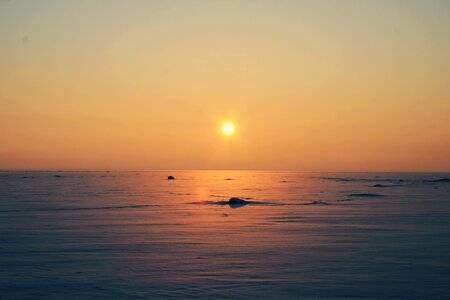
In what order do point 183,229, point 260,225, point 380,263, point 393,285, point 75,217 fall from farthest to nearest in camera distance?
point 75,217
point 260,225
point 183,229
point 380,263
point 393,285

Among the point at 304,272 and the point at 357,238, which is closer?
the point at 304,272

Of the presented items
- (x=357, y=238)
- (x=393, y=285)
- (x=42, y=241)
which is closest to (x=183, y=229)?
(x=42, y=241)

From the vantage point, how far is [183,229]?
1905 centimetres

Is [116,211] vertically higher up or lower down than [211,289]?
higher up

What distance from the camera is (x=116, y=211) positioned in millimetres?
27188

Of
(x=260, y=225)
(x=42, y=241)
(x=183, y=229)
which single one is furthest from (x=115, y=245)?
(x=260, y=225)

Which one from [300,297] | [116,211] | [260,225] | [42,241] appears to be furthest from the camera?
[116,211]

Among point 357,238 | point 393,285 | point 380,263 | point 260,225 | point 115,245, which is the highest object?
point 260,225

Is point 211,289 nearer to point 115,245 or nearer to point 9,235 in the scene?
point 115,245

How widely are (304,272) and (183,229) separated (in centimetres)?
900

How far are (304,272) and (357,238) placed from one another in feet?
20.5

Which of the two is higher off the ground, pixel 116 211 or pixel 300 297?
pixel 116 211

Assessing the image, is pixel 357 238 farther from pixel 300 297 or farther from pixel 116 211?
pixel 116 211

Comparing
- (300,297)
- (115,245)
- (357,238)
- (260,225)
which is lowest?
(300,297)
